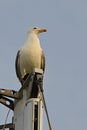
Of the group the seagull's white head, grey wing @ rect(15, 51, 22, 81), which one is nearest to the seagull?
grey wing @ rect(15, 51, 22, 81)

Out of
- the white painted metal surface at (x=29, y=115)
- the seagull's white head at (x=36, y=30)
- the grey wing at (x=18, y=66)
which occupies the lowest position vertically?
the white painted metal surface at (x=29, y=115)

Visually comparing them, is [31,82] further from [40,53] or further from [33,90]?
[40,53]

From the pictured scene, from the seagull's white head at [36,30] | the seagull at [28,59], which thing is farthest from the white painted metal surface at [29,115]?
the seagull's white head at [36,30]

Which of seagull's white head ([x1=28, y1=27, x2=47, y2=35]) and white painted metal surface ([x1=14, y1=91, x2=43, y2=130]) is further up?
seagull's white head ([x1=28, y1=27, x2=47, y2=35])

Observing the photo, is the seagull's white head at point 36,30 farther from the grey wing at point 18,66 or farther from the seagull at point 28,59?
the grey wing at point 18,66

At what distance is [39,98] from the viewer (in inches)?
500

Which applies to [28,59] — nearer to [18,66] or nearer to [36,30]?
[18,66]

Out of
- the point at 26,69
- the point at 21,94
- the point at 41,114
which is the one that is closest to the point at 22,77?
the point at 26,69

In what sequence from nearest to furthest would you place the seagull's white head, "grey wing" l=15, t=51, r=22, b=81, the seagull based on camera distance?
the seagull < "grey wing" l=15, t=51, r=22, b=81 < the seagull's white head

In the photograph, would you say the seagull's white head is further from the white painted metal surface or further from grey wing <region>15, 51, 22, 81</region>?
the white painted metal surface

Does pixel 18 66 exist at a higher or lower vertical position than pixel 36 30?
lower

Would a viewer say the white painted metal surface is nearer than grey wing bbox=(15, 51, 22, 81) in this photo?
Yes

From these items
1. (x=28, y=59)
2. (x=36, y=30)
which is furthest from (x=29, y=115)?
(x=36, y=30)

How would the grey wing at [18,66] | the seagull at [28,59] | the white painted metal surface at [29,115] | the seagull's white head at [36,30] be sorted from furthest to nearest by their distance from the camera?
the seagull's white head at [36,30], the grey wing at [18,66], the seagull at [28,59], the white painted metal surface at [29,115]
